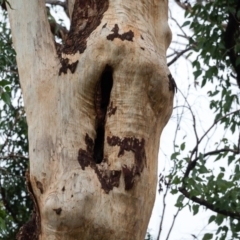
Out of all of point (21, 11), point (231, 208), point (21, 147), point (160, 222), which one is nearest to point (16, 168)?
point (21, 147)

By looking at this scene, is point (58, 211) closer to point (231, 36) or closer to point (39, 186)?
point (39, 186)

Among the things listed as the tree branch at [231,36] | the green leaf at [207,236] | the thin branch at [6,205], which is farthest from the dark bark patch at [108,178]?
the thin branch at [6,205]

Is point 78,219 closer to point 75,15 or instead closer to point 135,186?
point 135,186

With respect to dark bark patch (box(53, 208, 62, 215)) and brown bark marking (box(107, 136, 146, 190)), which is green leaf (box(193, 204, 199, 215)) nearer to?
brown bark marking (box(107, 136, 146, 190))

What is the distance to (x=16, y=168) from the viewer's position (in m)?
5.33

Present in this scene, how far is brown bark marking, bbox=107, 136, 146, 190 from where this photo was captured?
96.8 inches

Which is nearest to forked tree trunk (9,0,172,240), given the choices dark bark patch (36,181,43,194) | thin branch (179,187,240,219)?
dark bark patch (36,181,43,194)

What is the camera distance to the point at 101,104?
8.43 ft

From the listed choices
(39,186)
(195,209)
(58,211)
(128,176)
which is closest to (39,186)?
(39,186)

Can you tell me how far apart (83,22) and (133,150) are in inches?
18.5

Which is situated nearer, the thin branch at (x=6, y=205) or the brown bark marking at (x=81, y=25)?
the brown bark marking at (x=81, y=25)

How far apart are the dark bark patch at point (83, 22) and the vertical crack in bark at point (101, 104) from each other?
108 millimetres

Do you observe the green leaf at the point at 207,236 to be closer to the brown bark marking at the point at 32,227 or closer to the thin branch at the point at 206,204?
the thin branch at the point at 206,204

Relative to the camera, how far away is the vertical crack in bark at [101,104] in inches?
100
